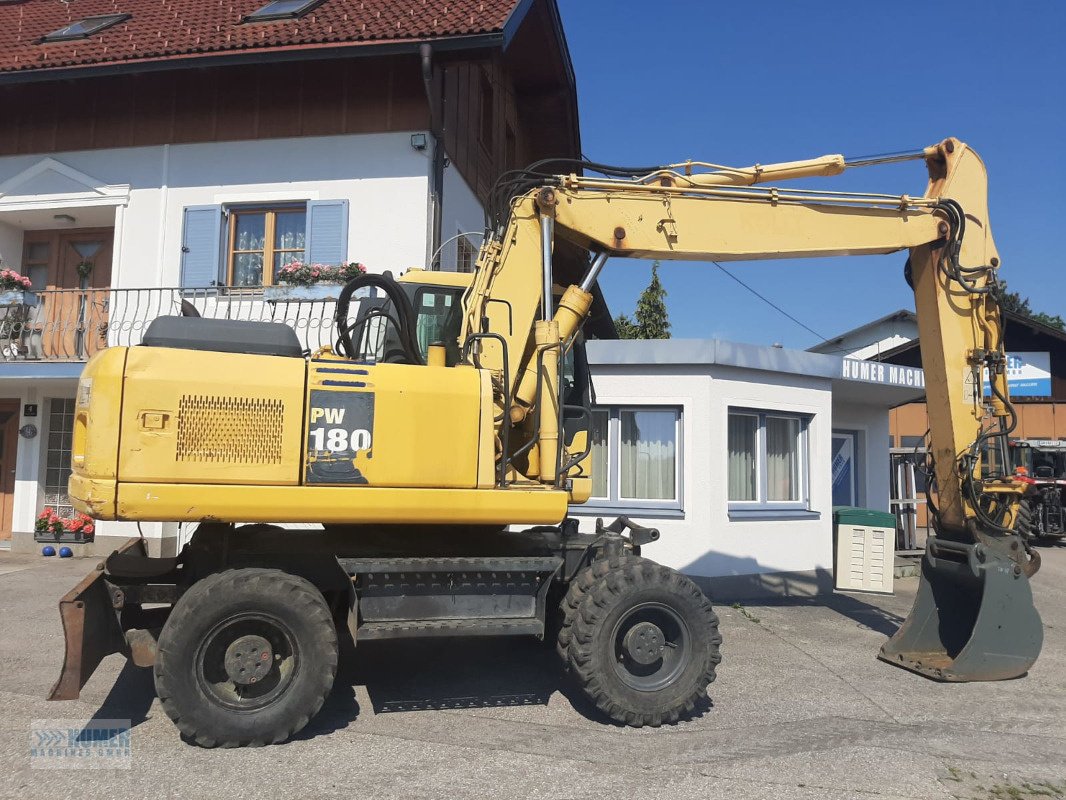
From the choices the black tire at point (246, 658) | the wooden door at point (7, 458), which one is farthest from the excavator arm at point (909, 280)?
the wooden door at point (7, 458)

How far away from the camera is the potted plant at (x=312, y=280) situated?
32.0ft

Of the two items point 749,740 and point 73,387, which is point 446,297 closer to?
point 749,740

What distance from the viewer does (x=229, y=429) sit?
4.52 meters

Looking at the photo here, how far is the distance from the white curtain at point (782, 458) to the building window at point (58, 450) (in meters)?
10.5

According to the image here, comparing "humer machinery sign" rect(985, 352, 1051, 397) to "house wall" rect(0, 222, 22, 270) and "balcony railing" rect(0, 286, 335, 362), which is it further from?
"house wall" rect(0, 222, 22, 270)

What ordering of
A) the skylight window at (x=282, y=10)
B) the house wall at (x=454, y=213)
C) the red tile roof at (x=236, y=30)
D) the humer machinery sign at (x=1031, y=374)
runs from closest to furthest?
1. the red tile roof at (x=236, y=30)
2. the house wall at (x=454, y=213)
3. the skylight window at (x=282, y=10)
4. the humer machinery sign at (x=1031, y=374)

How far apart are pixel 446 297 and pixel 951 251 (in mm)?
4328

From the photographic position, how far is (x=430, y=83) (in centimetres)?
998

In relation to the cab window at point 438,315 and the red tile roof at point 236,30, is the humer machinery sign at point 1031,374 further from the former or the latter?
the cab window at point 438,315

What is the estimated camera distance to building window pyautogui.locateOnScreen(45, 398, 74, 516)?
11703 mm

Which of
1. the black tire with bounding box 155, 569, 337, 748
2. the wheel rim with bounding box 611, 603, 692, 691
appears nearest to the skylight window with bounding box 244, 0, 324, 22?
the black tire with bounding box 155, 569, 337, 748

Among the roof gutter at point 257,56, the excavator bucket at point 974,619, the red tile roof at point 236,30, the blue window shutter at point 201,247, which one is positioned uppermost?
the red tile roof at point 236,30

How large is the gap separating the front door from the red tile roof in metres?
8.50

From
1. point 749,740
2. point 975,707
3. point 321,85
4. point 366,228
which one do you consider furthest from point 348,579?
point 321,85
